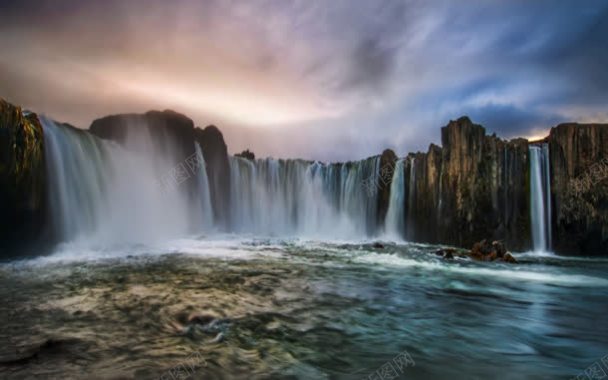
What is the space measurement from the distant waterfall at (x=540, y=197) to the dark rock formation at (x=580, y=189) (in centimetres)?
40

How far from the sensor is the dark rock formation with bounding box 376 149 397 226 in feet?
119

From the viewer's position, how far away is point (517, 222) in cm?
2636

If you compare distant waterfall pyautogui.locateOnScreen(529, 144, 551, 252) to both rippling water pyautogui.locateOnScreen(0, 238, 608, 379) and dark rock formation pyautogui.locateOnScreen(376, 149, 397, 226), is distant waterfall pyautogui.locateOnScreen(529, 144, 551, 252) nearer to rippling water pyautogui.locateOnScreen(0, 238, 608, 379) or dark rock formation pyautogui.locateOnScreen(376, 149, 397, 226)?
rippling water pyautogui.locateOnScreen(0, 238, 608, 379)

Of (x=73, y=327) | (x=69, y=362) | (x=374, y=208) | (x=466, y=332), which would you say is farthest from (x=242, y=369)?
(x=374, y=208)

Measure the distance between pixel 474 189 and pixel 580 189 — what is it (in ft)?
21.1

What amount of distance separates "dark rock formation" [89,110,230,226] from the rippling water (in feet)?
69.2

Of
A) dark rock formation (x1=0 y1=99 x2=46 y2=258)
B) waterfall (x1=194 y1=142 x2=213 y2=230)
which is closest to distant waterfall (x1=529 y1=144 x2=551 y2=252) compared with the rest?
waterfall (x1=194 y1=142 x2=213 y2=230)

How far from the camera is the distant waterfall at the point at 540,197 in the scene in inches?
1002

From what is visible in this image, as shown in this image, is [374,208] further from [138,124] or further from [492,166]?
[138,124]

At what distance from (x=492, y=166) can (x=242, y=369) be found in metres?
27.0

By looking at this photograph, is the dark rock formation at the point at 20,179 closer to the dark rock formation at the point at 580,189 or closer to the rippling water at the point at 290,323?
the rippling water at the point at 290,323

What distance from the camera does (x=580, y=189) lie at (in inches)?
976

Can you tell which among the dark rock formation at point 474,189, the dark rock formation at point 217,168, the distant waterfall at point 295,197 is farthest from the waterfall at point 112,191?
the dark rock formation at point 474,189

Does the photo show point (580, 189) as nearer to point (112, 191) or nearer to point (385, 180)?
point (385, 180)
